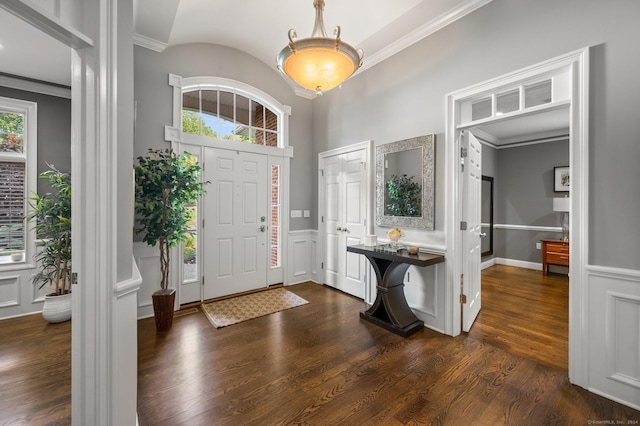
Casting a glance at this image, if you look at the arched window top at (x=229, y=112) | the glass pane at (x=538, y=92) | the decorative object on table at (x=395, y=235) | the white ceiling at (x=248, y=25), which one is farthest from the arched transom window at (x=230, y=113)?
the glass pane at (x=538, y=92)

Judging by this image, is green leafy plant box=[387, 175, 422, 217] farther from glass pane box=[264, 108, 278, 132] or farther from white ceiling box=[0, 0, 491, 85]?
glass pane box=[264, 108, 278, 132]

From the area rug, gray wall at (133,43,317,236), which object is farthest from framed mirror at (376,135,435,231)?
the area rug

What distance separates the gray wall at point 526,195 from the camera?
17.8 feet

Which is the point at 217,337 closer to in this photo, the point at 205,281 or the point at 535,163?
the point at 205,281

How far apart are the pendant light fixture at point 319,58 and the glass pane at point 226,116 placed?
82.7 inches

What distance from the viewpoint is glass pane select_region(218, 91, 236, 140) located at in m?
3.90

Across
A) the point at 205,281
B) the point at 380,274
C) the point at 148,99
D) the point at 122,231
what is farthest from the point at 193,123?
the point at 380,274

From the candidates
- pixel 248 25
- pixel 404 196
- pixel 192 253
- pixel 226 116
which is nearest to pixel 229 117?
pixel 226 116

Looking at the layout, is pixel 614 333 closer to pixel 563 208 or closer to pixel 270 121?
pixel 563 208

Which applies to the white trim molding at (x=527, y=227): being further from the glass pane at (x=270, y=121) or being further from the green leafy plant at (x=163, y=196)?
the green leafy plant at (x=163, y=196)

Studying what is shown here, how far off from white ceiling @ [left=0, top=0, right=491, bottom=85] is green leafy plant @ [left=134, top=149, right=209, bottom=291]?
4.35 feet

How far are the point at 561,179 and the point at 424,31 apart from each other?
4278mm

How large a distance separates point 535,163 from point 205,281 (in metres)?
6.34

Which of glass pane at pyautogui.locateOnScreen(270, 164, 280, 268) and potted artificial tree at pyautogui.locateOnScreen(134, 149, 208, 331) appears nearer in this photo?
potted artificial tree at pyautogui.locateOnScreen(134, 149, 208, 331)
